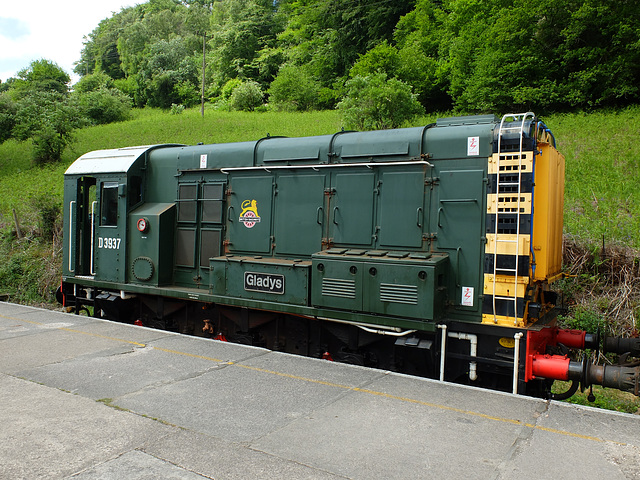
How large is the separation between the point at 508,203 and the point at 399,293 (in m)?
1.57

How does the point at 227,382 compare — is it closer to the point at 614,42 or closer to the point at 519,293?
the point at 519,293

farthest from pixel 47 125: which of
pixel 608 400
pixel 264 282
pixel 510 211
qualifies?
pixel 608 400

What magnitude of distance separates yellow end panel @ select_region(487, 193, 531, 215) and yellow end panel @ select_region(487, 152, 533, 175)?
0.27 metres

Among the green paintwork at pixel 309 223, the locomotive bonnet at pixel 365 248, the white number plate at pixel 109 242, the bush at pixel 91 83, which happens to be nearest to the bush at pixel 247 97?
the bush at pixel 91 83

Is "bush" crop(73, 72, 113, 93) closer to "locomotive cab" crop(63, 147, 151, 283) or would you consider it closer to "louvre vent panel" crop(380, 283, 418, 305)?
"locomotive cab" crop(63, 147, 151, 283)

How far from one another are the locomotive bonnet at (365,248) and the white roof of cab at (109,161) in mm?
45

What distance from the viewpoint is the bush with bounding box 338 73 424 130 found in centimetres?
1788

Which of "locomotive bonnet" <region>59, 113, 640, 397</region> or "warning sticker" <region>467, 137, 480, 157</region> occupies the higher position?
"warning sticker" <region>467, 137, 480, 157</region>

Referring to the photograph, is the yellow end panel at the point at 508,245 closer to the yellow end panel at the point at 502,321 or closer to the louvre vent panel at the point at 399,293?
the yellow end panel at the point at 502,321

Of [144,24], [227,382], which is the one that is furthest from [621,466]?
[144,24]

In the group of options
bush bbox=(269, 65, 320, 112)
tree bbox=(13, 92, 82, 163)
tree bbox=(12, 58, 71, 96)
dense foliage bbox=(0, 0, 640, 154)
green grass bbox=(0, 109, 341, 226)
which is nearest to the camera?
dense foliage bbox=(0, 0, 640, 154)

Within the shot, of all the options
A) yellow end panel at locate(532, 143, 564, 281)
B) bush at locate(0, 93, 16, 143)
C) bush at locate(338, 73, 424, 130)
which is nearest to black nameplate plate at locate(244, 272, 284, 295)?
yellow end panel at locate(532, 143, 564, 281)

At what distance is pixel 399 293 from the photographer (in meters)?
5.52

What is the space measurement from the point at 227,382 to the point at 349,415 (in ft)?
5.02
